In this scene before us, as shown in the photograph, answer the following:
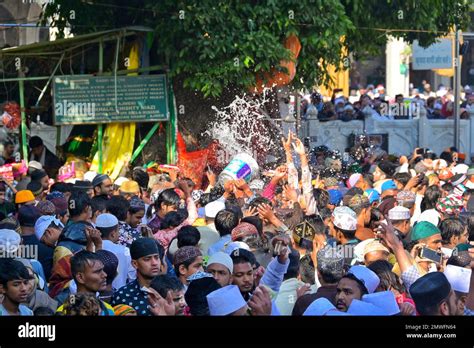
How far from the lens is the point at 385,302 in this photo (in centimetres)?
715

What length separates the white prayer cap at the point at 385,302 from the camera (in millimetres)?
7117

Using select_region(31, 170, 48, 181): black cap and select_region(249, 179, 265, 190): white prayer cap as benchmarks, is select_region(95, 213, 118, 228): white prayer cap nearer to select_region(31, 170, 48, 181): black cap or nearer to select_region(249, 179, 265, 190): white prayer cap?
select_region(31, 170, 48, 181): black cap

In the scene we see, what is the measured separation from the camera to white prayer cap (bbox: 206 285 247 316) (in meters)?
7.05

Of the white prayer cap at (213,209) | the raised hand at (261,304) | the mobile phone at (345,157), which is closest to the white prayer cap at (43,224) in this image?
the white prayer cap at (213,209)

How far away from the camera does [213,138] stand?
64.7 feet

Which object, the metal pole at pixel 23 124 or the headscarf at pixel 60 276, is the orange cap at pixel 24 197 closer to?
the headscarf at pixel 60 276

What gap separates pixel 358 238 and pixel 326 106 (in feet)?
49.9

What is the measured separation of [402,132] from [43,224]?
15.9 m

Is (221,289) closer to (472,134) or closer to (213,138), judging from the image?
(213,138)

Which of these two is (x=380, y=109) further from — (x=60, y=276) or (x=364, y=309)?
(x=364, y=309)

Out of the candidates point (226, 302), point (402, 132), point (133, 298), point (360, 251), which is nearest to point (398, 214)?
point (360, 251)

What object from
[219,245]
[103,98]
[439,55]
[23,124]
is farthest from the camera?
[439,55]

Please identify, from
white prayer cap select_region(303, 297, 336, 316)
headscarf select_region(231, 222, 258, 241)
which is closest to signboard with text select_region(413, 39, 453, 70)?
headscarf select_region(231, 222, 258, 241)

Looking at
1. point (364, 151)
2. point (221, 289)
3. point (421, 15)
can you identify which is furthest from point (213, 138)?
point (221, 289)
